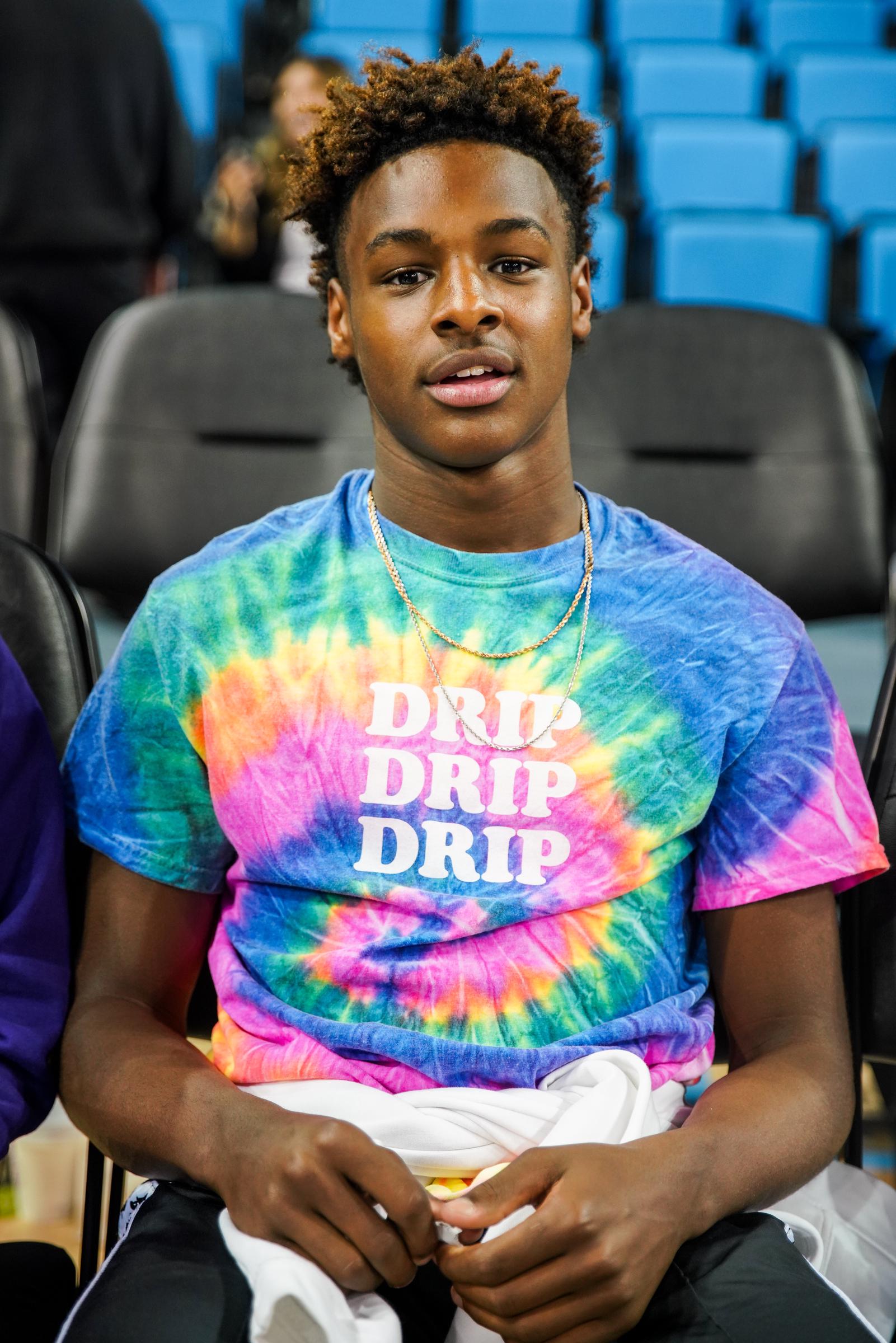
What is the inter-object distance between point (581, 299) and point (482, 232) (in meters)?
0.17

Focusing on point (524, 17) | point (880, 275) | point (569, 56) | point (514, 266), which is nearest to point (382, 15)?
point (524, 17)

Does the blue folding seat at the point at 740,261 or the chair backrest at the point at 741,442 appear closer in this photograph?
the chair backrest at the point at 741,442

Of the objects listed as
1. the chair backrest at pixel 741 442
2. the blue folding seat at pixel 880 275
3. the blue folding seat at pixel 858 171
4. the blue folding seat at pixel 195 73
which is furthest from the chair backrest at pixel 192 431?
the blue folding seat at pixel 858 171

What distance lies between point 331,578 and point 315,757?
0.51 feet

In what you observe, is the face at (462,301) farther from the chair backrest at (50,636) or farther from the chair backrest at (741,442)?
the chair backrest at (741,442)

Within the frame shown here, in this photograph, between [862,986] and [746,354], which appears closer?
[862,986]

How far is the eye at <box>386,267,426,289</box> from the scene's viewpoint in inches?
44.6

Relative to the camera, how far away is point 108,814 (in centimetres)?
113

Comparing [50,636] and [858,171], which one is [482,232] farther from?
[858,171]

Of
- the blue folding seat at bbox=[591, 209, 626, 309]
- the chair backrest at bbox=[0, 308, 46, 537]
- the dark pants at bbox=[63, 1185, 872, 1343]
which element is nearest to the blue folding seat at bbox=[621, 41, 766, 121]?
the blue folding seat at bbox=[591, 209, 626, 309]

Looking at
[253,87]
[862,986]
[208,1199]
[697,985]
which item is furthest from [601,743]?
[253,87]

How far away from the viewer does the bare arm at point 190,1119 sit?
886 millimetres

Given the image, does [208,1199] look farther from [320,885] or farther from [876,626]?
[876,626]

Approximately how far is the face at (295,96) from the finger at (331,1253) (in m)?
2.67
